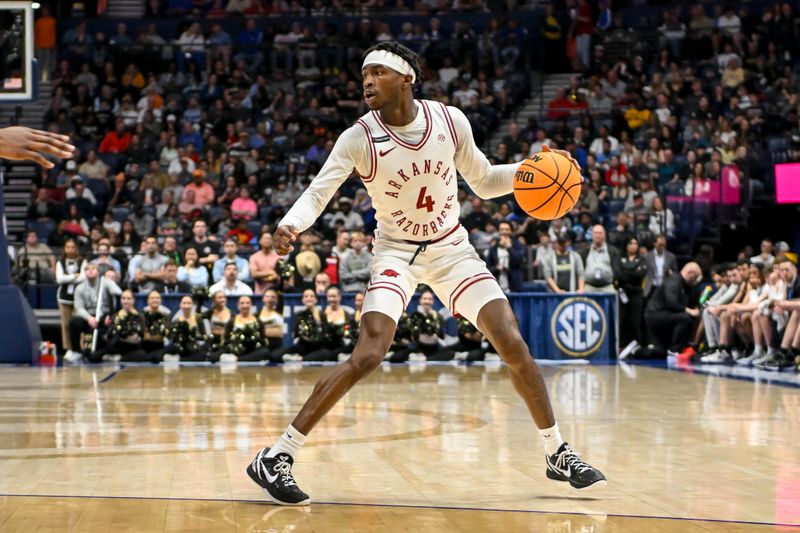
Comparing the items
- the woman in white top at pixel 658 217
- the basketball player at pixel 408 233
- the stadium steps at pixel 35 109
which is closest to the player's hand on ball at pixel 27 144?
the basketball player at pixel 408 233

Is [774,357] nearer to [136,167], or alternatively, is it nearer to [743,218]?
[743,218]

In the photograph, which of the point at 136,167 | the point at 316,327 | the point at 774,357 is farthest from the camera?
the point at 136,167

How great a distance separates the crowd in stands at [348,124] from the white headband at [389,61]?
411 inches

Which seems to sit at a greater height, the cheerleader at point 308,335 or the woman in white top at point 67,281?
the woman in white top at point 67,281

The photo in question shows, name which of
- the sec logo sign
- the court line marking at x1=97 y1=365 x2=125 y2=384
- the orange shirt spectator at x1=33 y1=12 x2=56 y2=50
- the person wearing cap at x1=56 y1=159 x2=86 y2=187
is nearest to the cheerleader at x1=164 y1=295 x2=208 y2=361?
the court line marking at x1=97 y1=365 x2=125 y2=384

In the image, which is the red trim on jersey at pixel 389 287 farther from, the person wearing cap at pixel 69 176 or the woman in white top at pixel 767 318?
the person wearing cap at pixel 69 176

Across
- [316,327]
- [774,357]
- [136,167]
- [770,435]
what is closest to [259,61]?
[136,167]

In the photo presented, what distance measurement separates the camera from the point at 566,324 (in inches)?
699

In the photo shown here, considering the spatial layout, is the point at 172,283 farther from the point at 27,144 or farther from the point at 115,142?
the point at 27,144

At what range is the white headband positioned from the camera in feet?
21.5

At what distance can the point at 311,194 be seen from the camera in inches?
257

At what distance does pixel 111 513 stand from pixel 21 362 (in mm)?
11783

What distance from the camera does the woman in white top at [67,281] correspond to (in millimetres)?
18234

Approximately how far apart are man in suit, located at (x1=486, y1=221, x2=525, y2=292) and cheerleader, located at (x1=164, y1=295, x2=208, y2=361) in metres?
4.51
